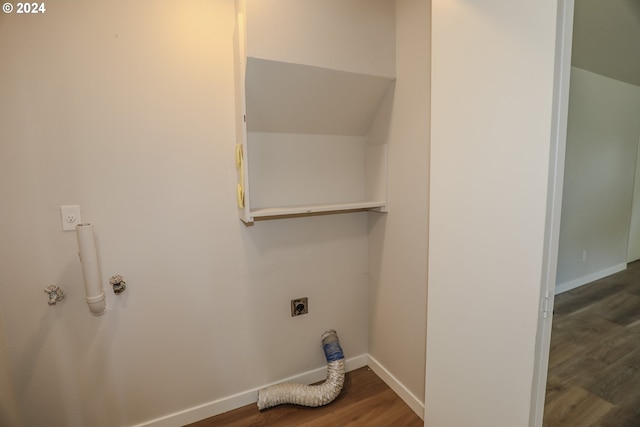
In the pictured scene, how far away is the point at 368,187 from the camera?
1.94m

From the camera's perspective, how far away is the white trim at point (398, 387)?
165 cm

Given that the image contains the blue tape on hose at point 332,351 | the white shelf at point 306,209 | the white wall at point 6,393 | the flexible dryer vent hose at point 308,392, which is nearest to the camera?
the white wall at point 6,393

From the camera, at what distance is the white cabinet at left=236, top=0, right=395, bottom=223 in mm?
1333

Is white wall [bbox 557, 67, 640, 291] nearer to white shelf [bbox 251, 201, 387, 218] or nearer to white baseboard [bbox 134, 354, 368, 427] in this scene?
white shelf [bbox 251, 201, 387, 218]

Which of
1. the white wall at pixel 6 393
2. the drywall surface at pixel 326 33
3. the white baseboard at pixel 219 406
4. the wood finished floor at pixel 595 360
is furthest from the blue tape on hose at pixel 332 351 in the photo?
the drywall surface at pixel 326 33

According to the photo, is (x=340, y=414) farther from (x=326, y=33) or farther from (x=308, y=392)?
(x=326, y=33)

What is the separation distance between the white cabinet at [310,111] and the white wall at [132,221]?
0.56 feet

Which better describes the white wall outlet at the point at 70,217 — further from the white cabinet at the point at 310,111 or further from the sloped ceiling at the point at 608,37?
the sloped ceiling at the point at 608,37

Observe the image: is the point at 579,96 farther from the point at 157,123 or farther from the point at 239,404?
the point at 239,404

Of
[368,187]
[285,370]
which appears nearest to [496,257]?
[368,187]

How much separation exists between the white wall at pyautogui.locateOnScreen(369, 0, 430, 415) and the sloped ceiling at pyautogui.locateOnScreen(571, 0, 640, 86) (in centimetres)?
145

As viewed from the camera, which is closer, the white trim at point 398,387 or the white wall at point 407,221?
the white wall at point 407,221

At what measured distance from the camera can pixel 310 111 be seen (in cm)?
164

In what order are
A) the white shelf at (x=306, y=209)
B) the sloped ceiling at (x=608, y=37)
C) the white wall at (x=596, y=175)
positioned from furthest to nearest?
1. the white wall at (x=596, y=175)
2. the sloped ceiling at (x=608, y=37)
3. the white shelf at (x=306, y=209)
